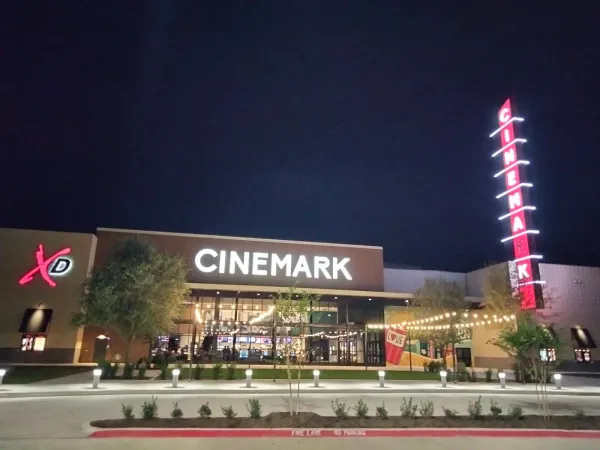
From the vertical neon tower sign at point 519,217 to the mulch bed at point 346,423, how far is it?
940 inches

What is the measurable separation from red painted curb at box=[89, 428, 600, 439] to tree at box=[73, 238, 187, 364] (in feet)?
58.9

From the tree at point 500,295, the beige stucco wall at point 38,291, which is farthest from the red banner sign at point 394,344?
the beige stucco wall at point 38,291

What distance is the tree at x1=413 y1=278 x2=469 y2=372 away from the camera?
31734 millimetres

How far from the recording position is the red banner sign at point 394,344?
44.7m

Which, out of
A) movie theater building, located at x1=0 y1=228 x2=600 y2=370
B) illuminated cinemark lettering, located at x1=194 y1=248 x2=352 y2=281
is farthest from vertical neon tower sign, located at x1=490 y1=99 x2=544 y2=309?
illuminated cinemark lettering, located at x1=194 y1=248 x2=352 y2=281

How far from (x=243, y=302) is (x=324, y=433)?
3133 centimetres

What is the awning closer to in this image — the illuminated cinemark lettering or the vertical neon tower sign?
the vertical neon tower sign

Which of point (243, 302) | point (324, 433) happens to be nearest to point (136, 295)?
point (243, 302)

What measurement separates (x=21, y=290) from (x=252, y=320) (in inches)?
772

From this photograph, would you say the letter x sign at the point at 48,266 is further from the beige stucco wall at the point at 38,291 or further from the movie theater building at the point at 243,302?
the beige stucco wall at the point at 38,291

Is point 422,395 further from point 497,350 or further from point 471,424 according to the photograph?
point 497,350

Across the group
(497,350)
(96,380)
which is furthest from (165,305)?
(497,350)

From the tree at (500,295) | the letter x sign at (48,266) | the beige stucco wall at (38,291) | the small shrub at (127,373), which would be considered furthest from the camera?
the tree at (500,295)

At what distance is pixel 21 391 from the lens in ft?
62.2
